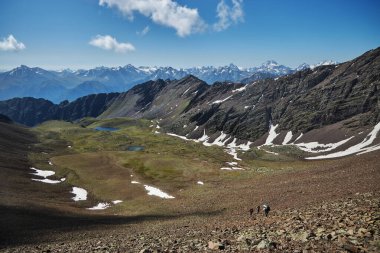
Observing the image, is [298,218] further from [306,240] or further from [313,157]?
[313,157]

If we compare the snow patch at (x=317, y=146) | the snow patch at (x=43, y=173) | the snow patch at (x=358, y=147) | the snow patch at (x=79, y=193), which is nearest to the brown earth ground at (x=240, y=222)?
the snow patch at (x=79, y=193)

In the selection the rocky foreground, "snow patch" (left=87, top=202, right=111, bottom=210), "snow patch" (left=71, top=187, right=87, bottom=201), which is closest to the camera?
the rocky foreground

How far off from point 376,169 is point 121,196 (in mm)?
56348

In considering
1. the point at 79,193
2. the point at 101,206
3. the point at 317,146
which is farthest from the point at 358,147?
the point at 101,206

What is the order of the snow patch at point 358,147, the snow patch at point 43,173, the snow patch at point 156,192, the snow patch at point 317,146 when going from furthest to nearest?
1. the snow patch at point 317,146
2. the snow patch at point 358,147
3. the snow patch at point 43,173
4. the snow patch at point 156,192

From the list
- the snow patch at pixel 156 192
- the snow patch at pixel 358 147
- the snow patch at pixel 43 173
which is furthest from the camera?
the snow patch at pixel 358 147

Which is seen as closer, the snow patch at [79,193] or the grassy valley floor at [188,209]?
the grassy valley floor at [188,209]

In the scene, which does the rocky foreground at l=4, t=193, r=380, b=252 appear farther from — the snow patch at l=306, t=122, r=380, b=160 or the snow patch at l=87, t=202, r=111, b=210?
the snow patch at l=306, t=122, r=380, b=160

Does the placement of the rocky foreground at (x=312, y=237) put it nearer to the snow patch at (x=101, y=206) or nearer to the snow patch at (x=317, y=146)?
the snow patch at (x=101, y=206)

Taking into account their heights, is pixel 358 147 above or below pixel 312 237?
above

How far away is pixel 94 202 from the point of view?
259 feet

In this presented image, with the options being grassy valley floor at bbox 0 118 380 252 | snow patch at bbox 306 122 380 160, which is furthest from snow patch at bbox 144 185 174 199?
snow patch at bbox 306 122 380 160

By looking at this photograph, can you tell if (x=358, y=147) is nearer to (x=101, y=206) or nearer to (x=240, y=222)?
(x=101, y=206)

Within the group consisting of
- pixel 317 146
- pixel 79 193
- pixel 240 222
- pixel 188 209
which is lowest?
pixel 188 209
